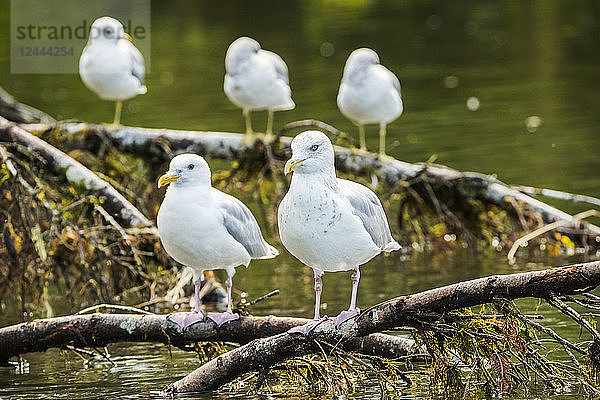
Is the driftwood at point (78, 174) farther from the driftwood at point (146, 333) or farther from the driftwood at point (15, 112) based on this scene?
the driftwood at point (15, 112)

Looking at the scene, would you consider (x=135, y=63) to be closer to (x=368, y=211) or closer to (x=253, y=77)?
(x=253, y=77)

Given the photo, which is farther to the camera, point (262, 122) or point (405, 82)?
point (405, 82)

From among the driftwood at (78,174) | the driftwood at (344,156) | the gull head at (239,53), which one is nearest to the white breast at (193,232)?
the driftwood at (78,174)

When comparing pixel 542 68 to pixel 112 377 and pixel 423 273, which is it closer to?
pixel 423 273

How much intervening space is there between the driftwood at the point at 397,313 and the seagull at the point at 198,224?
38 cm

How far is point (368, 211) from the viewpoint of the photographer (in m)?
7.07

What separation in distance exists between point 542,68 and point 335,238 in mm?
17260

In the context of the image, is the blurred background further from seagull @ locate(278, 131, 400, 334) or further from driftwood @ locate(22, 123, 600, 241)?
seagull @ locate(278, 131, 400, 334)

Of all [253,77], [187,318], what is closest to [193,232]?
[187,318]

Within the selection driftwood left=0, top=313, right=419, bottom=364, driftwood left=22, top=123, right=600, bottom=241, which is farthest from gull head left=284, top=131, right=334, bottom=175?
driftwood left=22, top=123, right=600, bottom=241

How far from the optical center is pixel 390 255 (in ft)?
40.5

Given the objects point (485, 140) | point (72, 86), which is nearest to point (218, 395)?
point (485, 140)

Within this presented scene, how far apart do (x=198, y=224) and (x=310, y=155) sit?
904 mm

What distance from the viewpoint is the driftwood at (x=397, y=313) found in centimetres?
625
